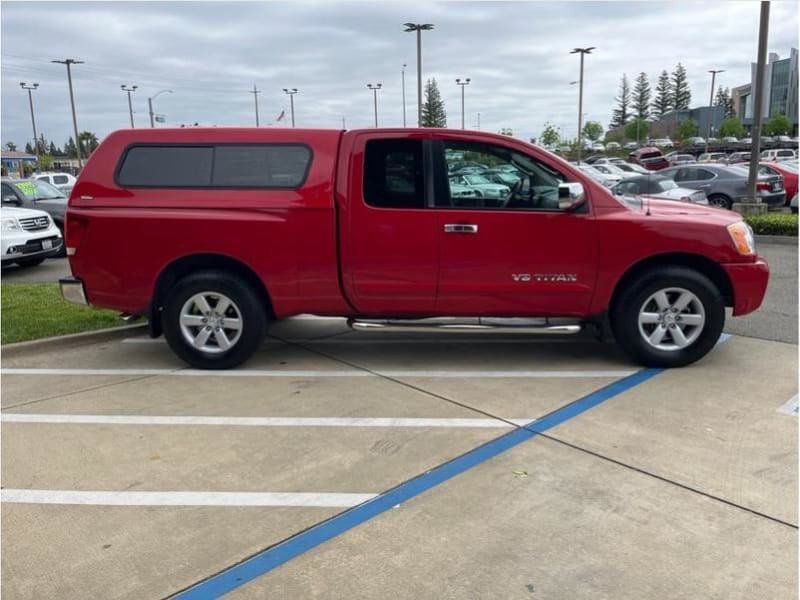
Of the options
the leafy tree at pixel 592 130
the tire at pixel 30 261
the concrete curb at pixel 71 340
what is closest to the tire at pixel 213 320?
the concrete curb at pixel 71 340

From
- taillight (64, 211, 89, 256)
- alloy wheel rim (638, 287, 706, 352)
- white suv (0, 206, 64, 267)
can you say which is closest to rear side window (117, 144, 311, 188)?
taillight (64, 211, 89, 256)

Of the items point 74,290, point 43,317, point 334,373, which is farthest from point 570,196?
point 43,317

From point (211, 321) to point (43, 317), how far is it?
2.89 m

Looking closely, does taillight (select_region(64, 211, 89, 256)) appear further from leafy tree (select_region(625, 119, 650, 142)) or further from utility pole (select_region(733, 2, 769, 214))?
leafy tree (select_region(625, 119, 650, 142))

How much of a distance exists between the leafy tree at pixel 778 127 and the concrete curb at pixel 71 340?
8707 cm

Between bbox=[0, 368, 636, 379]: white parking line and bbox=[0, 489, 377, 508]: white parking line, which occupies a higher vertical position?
bbox=[0, 489, 377, 508]: white parking line

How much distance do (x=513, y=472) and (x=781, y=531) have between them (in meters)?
1.31

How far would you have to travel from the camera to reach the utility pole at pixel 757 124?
46.6 ft

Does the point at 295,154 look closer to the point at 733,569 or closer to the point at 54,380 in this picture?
the point at 54,380

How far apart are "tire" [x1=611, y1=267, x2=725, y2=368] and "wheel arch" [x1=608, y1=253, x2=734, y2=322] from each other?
60 mm

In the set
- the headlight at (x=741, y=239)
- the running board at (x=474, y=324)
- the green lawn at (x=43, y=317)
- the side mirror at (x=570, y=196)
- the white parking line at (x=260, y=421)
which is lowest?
the white parking line at (x=260, y=421)

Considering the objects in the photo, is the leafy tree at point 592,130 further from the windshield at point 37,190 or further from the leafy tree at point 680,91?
the windshield at point 37,190

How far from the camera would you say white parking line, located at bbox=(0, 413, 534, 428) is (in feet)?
14.5

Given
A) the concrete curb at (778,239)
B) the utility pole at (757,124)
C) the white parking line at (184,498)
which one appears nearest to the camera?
the white parking line at (184,498)
